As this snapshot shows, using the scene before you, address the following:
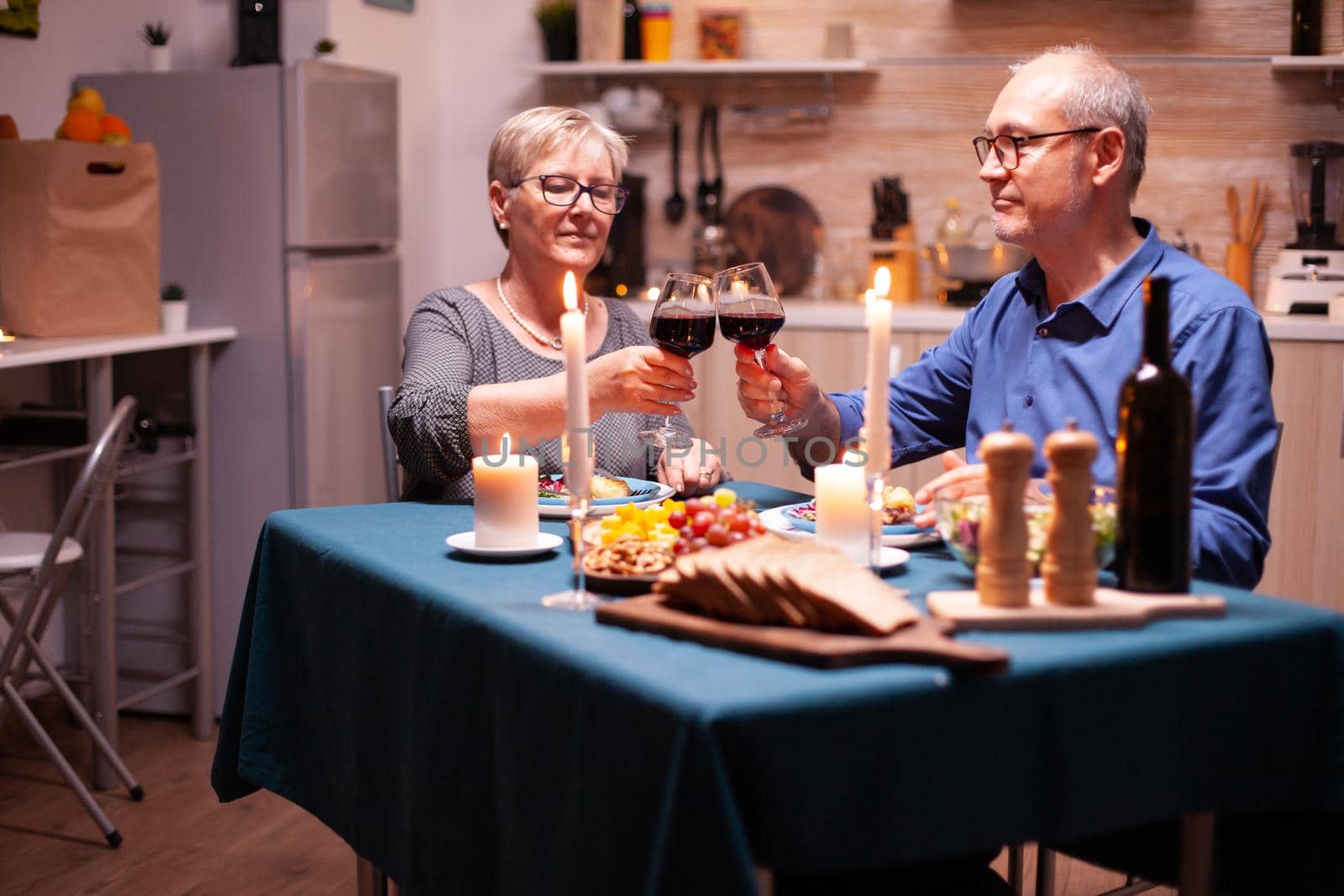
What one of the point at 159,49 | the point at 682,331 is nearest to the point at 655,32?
the point at 159,49

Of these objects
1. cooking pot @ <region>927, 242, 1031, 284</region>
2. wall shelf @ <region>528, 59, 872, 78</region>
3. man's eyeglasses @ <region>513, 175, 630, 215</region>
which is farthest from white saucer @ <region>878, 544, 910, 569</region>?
wall shelf @ <region>528, 59, 872, 78</region>

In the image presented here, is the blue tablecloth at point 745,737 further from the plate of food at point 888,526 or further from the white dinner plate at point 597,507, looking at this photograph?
the white dinner plate at point 597,507

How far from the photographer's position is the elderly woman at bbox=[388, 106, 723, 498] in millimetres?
2037

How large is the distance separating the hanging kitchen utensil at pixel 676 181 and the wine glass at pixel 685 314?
2852mm

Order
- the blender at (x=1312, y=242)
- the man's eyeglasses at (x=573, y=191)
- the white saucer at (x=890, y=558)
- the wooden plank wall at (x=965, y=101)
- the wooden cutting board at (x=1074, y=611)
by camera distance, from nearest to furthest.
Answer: the wooden cutting board at (x=1074, y=611) < the white saucer at (x=890, y=558) < the man's eyeglasses at (x=573, y=191) < the blender at (x=1312, y=242) < the wooden plank wall at (x=965, y=101)

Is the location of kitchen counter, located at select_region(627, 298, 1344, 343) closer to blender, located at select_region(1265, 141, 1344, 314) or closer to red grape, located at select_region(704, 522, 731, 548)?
blender, located at select_region(1265, 141, 1344, 314)

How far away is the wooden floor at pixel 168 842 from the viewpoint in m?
2.64

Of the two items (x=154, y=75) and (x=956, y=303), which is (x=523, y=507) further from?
(x=956, y=303)

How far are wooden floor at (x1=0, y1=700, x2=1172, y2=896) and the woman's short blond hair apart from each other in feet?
4.42

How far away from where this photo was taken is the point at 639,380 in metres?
1.87

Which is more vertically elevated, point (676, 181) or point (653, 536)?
point (676, 181)

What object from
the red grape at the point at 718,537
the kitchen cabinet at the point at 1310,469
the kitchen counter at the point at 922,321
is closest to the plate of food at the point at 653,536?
the red grape at the point at 718,537

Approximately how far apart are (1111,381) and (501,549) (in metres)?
0.91

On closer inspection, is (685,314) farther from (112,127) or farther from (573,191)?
(112,127)
